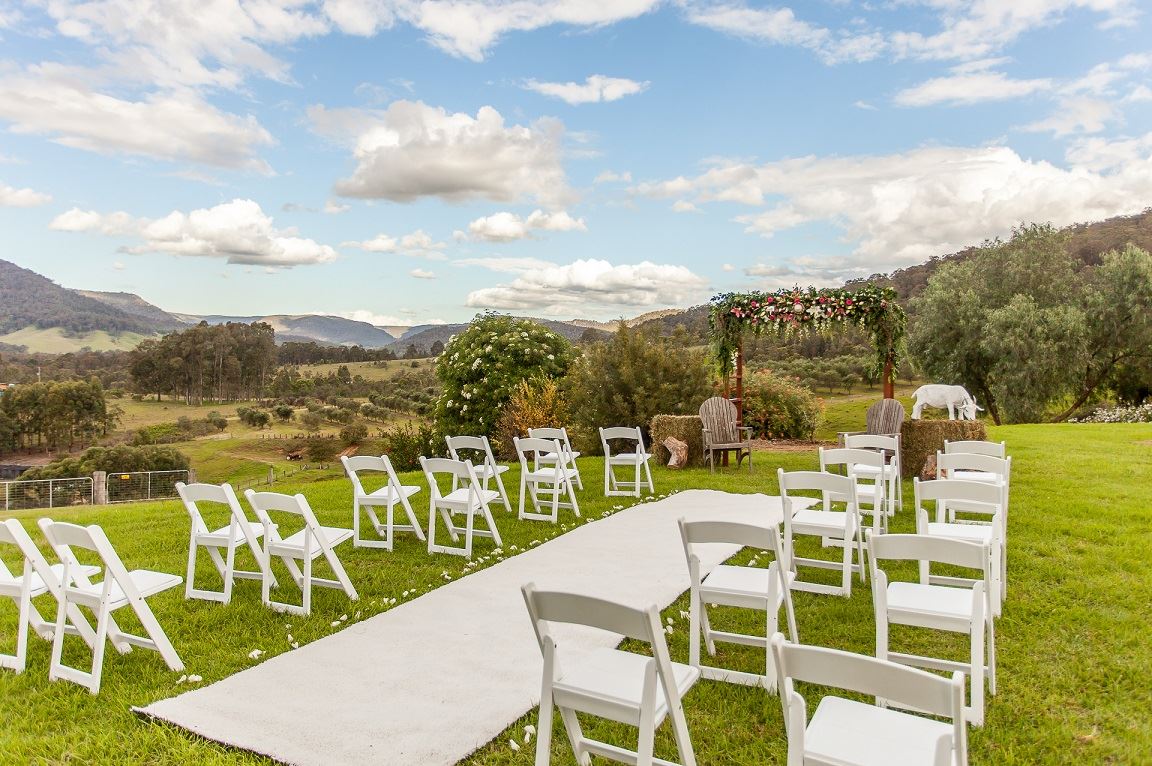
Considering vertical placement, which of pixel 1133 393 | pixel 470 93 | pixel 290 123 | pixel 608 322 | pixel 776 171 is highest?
→ pixel 290 123

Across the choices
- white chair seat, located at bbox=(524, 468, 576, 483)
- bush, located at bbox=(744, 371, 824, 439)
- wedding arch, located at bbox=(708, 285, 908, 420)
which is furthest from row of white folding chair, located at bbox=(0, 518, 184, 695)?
bush, located at bbox=(744, 371, 824, 439)

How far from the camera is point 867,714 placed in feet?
7.46

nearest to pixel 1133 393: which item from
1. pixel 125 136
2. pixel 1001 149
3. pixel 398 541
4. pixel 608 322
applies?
pixel 1001 149

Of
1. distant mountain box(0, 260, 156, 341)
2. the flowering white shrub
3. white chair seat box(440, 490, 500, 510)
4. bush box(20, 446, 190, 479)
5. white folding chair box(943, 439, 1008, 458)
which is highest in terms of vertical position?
distant mountain box(0, 260, 156, 341)

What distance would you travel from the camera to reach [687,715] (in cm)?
325

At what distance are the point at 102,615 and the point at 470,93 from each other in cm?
1416

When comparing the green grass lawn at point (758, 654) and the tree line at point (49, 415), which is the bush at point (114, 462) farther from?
the green grass lawn at point (758, 654)

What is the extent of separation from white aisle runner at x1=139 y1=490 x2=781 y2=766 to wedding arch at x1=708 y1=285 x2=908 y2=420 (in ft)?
23.1

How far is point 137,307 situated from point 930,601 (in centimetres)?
12887

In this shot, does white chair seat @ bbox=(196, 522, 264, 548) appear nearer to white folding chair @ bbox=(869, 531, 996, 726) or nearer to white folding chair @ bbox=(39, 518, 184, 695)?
white folding chair @ bbox=(39, 518, 184, 695)

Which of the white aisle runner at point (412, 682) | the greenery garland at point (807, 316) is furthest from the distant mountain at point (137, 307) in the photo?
the white aisle runner at point (412, 682)

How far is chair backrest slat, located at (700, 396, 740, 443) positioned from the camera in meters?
11.4

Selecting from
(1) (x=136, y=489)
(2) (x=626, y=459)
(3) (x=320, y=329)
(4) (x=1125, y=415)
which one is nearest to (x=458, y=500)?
(2) (x=626, y=459)

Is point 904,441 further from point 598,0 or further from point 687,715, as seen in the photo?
point 598,0
